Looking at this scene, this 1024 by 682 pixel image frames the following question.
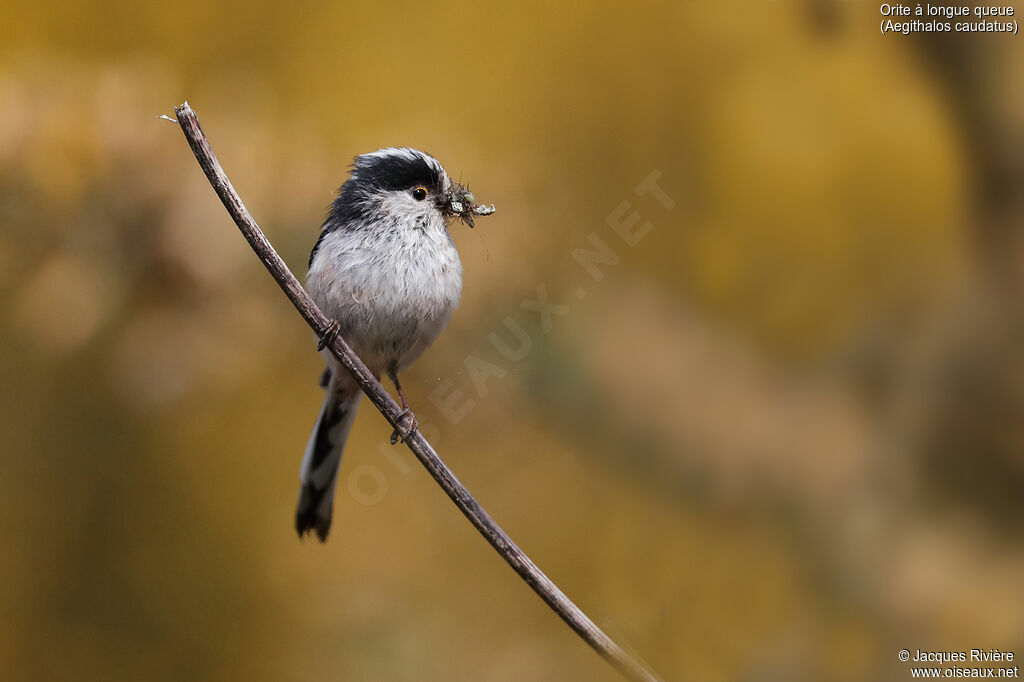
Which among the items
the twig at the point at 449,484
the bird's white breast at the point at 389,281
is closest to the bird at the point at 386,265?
the bird's white breast at the point at 389,281

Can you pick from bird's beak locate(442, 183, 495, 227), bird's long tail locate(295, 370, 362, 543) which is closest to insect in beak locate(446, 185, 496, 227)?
bird's beak locate(442, 183, 495, 227)

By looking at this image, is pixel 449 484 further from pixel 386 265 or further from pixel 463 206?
pixel 463 206

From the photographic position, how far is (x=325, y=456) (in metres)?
2.15

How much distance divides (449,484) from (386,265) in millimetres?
707

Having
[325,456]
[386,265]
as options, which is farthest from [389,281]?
[325,456]

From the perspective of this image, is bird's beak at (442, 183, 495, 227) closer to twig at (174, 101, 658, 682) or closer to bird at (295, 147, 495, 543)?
bird at (295, 147, 495, 543)

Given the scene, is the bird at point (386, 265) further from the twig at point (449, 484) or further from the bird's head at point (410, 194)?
the twig at point (449, 484)

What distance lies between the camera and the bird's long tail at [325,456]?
2.02 m

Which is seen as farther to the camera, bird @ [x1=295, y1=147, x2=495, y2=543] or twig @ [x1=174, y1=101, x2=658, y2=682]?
bird @ [x1=295, y1=147, x2=495, y2=543]

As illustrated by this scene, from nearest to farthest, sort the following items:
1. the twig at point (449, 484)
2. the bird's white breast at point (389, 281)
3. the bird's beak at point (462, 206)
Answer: the twig at point (449, 484)
the bird's white breast at point (389, 281)
the bird's beak at point (462, 206)

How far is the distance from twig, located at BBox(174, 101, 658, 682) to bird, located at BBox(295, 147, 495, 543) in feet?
1.48

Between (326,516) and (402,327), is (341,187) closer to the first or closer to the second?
(402,327)

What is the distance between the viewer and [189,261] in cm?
265

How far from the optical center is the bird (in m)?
1.86
